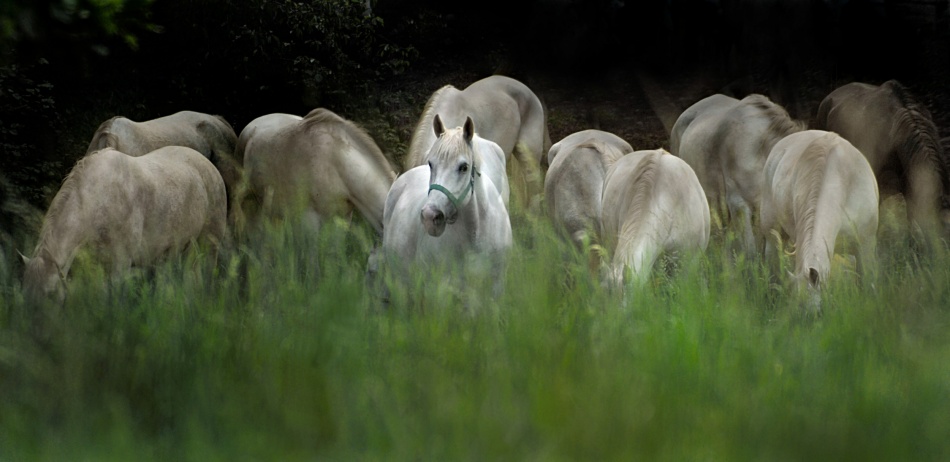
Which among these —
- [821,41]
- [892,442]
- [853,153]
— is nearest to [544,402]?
[892,442]

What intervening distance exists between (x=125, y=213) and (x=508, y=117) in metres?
5.08

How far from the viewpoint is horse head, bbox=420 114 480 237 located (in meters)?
5.91

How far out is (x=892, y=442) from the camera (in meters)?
3.65

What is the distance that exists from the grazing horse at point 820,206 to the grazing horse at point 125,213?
13.4 ft

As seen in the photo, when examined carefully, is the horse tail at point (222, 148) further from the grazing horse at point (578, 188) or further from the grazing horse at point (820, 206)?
the grazing horse at point (820, 206)

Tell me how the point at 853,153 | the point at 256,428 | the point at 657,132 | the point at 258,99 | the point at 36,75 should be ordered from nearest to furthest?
the point at 256,428 < the point at 853,153 < the point at 36,75 < the point at 258,99 < the point at 657,132

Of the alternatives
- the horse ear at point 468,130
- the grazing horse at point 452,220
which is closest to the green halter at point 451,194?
the grazing horse at point 452,220

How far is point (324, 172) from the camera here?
8.80 m

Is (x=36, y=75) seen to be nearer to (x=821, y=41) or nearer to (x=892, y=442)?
(x=821, y=41)

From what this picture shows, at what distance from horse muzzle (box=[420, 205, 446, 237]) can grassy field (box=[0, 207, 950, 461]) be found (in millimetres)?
799

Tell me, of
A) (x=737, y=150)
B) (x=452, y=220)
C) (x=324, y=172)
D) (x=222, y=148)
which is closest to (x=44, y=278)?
(x=452, y=220)

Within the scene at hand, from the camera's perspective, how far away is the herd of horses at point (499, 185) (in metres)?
6.38

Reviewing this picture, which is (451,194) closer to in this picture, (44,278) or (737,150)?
(44,278)

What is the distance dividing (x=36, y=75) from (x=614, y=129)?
25.5 feet
